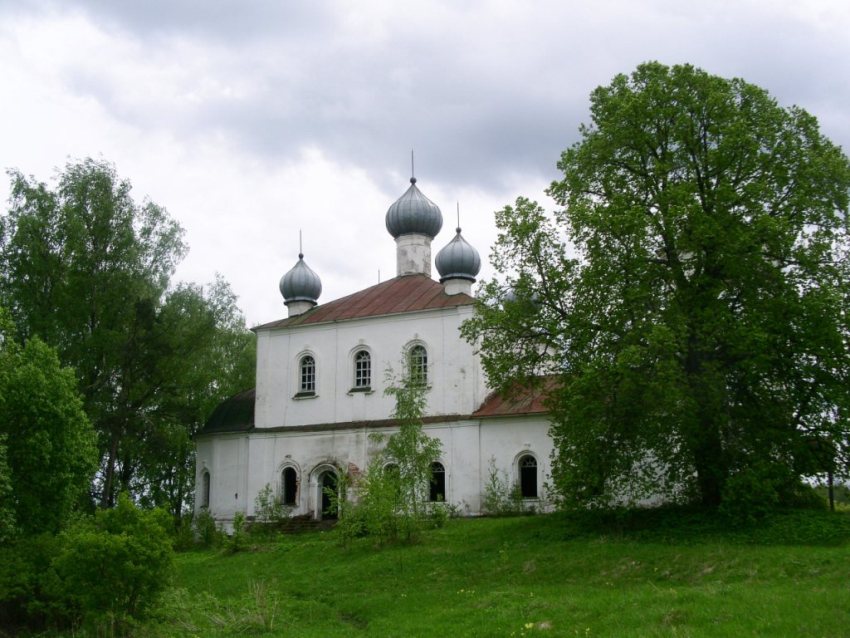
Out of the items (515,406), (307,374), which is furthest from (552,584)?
(307,374)

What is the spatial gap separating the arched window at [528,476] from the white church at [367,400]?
0.10ft

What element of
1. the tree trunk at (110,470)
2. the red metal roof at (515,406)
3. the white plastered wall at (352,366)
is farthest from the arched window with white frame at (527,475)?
the tree trunk at (110,470)

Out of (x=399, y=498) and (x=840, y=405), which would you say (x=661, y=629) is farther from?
(x=399, y=498)

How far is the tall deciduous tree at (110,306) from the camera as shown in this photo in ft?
93.1

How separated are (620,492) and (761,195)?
22.1 ft

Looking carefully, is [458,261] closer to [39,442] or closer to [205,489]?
[205,489]

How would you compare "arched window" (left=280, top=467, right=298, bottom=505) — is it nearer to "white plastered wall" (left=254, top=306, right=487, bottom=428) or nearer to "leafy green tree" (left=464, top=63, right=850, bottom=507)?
"white plastered wall" (left=254, top=306, right=487, bottom=428)

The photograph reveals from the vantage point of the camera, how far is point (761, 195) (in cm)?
1903

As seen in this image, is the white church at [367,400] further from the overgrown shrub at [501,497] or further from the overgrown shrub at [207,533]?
the overgrown shrub at [207,533]

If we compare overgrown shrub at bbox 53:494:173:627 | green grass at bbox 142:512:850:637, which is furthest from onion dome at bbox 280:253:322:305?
overgrown shrub at bbox 53:494:173:627

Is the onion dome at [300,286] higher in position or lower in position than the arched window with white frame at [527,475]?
higher

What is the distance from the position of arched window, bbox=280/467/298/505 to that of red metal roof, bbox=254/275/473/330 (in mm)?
4823

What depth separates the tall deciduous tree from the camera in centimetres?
2838

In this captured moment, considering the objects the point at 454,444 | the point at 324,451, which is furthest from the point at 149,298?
the point at 454,444
